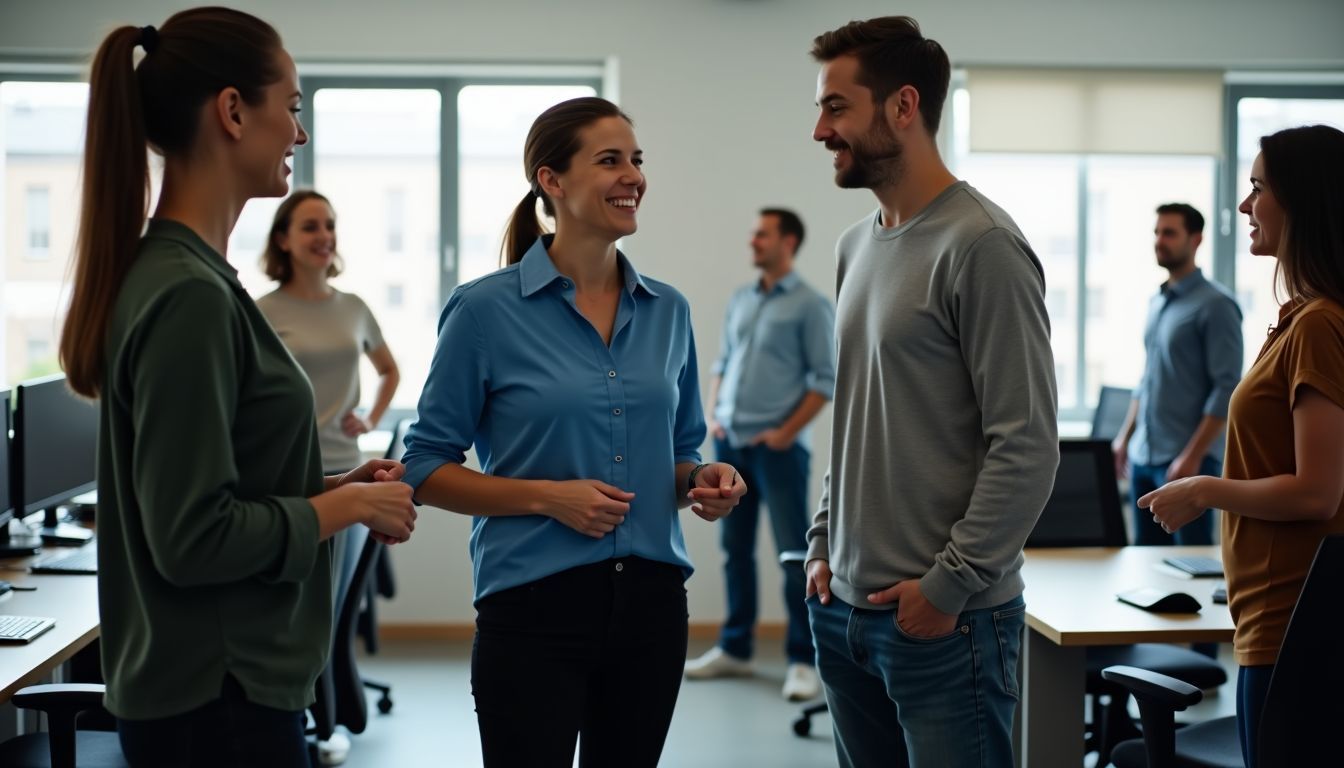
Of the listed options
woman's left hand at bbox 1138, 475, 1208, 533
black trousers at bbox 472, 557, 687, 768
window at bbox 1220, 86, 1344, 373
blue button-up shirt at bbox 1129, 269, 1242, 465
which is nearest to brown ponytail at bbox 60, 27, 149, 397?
black trousers at bbox 472, 557, 687, 768

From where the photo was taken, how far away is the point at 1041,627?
2.54m

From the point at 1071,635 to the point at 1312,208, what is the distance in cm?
97

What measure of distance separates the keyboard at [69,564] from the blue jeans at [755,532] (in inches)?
96.6

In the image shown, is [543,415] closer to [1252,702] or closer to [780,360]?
[1252,702]

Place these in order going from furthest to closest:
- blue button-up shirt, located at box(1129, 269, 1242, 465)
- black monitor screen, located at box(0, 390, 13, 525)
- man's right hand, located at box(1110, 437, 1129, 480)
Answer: man's right hand, located at box(1110, 437, 1129, 480), blue button-up shirt, located at box(1129, 269, 1242, 465), black monitor screen, located at box(0, 390, 13, 525)

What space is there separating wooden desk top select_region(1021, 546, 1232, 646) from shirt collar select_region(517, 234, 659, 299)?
3.90ft

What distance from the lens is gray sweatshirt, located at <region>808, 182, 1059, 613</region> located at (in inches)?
67.6

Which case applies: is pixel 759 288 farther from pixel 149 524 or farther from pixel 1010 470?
pixel 149 524

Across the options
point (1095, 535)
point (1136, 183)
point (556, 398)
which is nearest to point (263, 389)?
point (556, 398)

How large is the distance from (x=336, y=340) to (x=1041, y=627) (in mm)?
2629

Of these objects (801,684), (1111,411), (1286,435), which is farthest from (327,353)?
(1111,411)

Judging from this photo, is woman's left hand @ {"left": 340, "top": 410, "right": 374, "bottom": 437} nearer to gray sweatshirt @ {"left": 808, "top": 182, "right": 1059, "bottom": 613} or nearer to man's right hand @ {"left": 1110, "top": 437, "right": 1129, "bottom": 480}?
gray sweatshirt @ {"left": 808, "top": 182, "right": 1059, "bottom": 613}

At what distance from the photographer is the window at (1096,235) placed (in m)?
5.80

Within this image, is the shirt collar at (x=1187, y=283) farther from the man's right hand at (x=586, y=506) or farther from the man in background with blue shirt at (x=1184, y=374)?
the man's right hand at (x=586, y=506)
